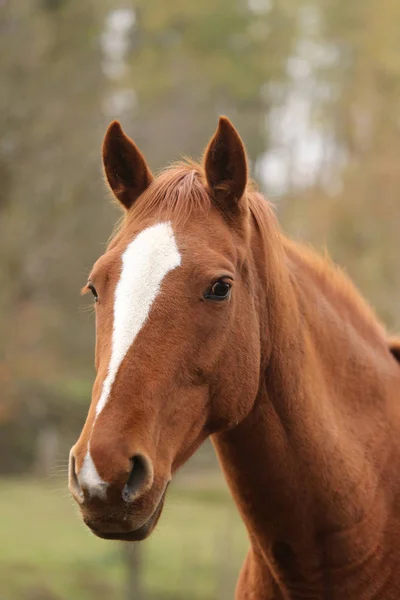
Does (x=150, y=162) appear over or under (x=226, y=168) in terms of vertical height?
under

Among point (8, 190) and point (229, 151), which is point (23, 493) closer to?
point (8, 190)

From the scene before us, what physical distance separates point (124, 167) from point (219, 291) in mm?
794

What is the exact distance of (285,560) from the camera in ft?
11.3

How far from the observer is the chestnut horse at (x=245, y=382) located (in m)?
2.86

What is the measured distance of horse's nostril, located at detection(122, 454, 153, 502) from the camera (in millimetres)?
2680

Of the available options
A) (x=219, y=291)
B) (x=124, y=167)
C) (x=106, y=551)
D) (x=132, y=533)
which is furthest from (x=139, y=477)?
(x=106, y=551)

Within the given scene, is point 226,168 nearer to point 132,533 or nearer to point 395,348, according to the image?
point 395,348

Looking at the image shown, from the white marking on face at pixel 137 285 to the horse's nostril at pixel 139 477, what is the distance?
20cm

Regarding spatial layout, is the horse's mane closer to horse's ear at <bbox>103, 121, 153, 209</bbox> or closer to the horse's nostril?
horse's ear at <bbox>103, 121, 153, 209</bbox>

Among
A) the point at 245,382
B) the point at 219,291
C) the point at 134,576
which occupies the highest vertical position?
the point at 219,291

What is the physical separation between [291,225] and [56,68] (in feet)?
17.7

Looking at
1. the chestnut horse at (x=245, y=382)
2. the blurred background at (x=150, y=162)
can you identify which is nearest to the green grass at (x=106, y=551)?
Answer: the blurred background at (x=150, y=162)

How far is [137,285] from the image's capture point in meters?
2.96

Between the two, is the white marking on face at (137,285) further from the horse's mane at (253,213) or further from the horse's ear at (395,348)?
the horse's ear at (395,348)
